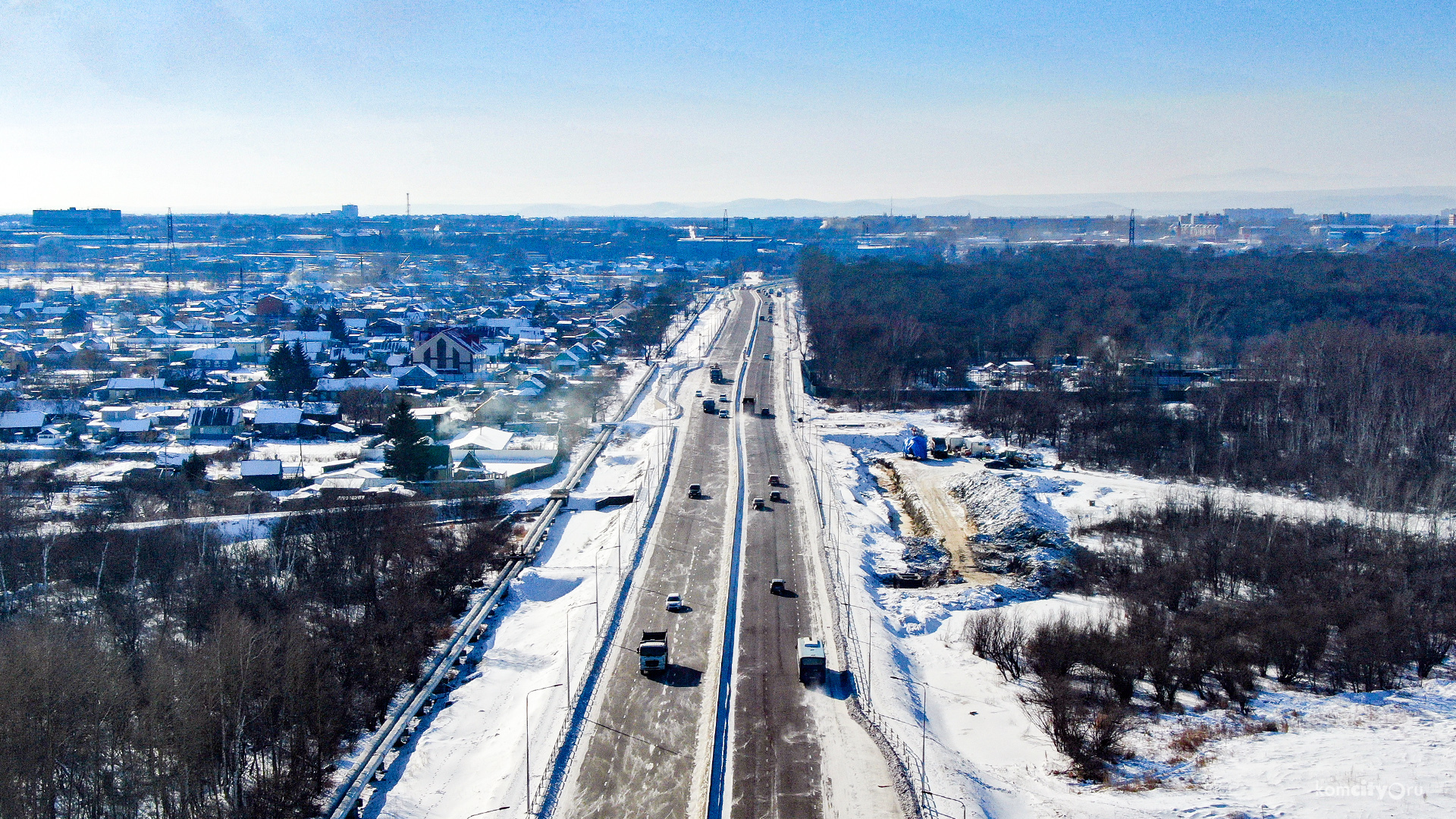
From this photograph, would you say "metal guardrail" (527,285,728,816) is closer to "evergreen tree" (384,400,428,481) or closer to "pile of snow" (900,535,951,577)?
"pile of snow" (900,535,951,577)

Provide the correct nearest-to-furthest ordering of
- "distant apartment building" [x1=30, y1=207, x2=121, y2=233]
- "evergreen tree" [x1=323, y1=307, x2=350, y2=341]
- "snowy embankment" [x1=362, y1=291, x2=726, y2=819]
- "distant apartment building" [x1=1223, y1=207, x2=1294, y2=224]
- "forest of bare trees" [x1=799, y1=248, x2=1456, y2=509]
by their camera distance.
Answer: "snowy embankment" [x1=362, y1=291, x2=726, y2=819], "forest of bare trees" [x1=799, y1=248, x2=1456, y2=509], "evergreen tree" [x1=323, y1=307, x2=350, y2=341], "distant apartment building" [x1=30, y1=207, x2=121, y2=233], "distant apartment building" [x1=1223, y1=207, x2=1294, y2=224]

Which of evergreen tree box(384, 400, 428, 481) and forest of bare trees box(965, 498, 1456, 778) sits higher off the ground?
evergreen tree box(384, 400, 428, 481)

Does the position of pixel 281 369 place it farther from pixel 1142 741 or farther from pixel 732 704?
pixel 1142 741

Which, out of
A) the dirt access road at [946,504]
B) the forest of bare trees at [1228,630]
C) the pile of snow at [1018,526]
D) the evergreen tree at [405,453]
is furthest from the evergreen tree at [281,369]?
the forest of bare trees at [1228,630]

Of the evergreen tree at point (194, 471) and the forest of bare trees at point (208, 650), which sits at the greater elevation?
the evergreen tree at point (194, 471)

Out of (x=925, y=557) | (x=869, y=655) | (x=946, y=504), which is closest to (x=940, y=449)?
(x=946, y=504)

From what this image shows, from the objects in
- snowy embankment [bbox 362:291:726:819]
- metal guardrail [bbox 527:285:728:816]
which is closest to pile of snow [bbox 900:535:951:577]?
metal guardrail [bbox 527:285:728:816]

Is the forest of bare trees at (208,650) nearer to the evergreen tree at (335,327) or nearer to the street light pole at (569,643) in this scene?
the street light pole at (569,643)
